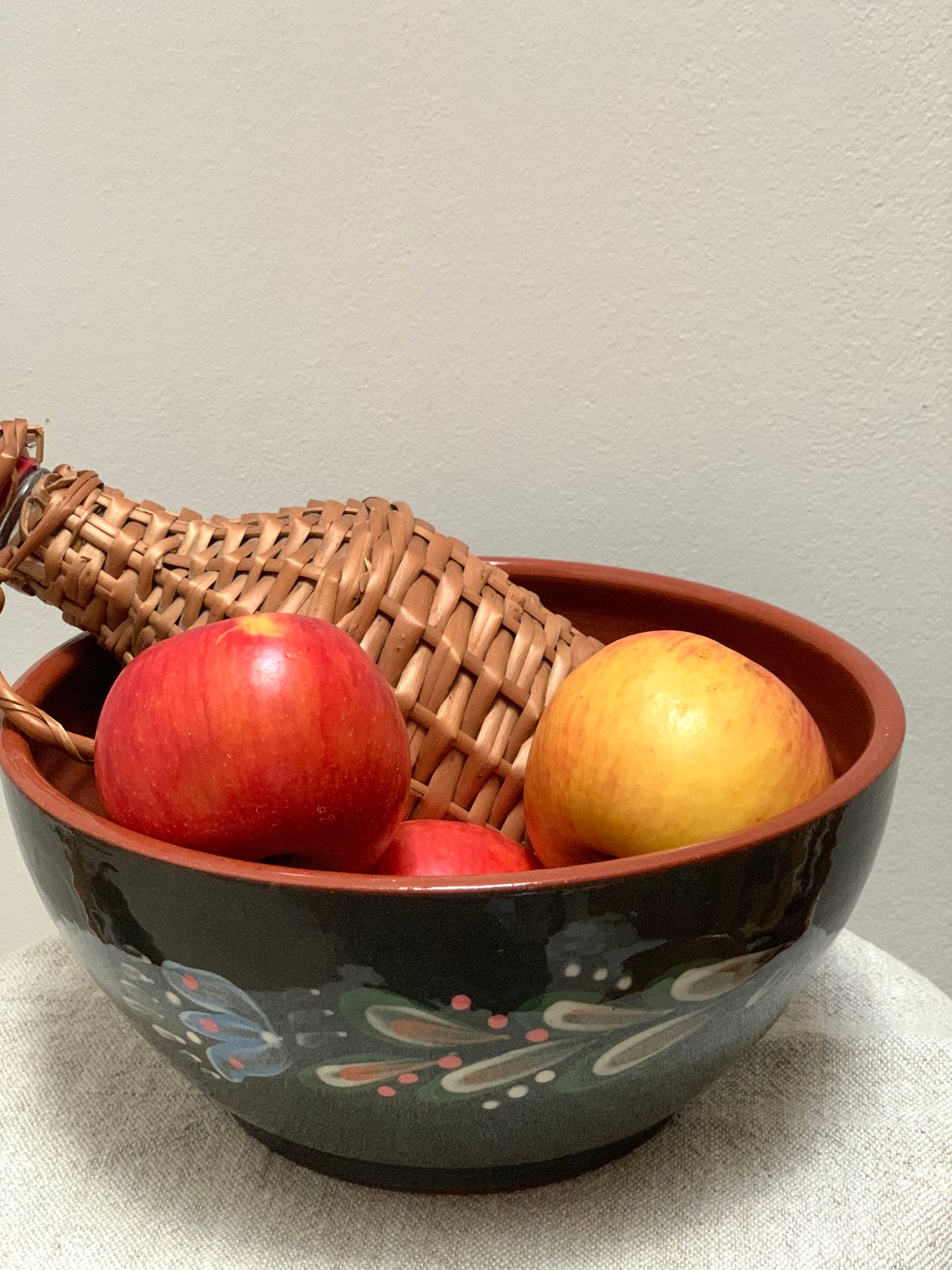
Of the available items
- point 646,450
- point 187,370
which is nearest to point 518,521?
point 646,450

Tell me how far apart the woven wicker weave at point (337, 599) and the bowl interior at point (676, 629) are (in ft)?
0.13

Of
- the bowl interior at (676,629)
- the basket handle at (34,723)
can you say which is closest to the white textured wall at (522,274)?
the bowl interior at (676,629)

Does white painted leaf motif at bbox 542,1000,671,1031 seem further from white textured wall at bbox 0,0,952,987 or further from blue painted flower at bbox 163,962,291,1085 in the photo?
white textured wall at bbox 0,0,952,987

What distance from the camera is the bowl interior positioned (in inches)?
20.2

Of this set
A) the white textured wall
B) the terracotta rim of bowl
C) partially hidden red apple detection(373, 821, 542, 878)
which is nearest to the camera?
the terracotta rim of bowl

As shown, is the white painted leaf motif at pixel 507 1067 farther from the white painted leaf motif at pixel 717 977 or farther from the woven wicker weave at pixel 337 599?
the woven wicker weave at pixel 337 599

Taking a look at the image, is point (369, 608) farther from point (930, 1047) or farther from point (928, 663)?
point (928, 663)

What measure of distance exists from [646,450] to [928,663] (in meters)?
0.24

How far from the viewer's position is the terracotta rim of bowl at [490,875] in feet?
1.14

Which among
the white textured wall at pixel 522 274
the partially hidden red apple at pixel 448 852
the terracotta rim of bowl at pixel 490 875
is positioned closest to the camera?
the terracotta rim of bowl at pixel 490 875

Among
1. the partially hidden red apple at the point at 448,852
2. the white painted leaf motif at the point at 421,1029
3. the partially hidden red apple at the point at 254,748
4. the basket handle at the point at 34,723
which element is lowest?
the white painted leaf motif at the point at 421,1029

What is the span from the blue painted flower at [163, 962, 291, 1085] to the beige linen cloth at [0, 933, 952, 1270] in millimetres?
85

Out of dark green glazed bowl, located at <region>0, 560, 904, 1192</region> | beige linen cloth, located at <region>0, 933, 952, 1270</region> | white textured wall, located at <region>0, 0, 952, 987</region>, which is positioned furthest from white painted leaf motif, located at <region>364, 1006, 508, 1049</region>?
white textured wall, located at <region>0, 0, 952, 987</region>

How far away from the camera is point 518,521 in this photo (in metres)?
0.74
